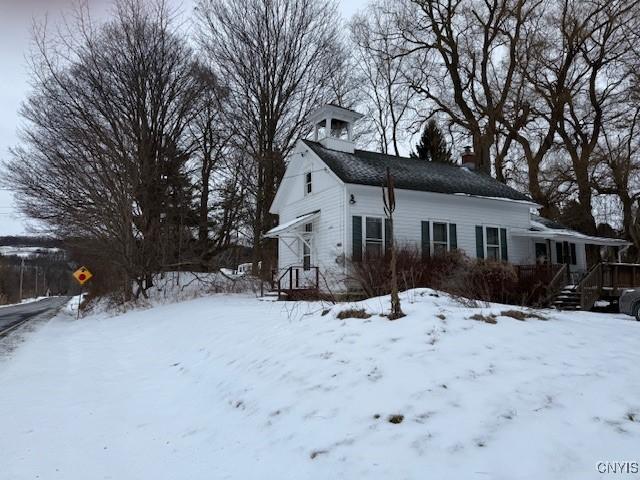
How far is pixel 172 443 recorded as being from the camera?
4.40 m

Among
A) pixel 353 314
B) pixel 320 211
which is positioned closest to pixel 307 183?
pixel 320 211

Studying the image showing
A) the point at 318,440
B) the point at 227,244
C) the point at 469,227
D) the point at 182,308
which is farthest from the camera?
the point at 227,244

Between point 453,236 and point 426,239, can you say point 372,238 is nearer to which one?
point 426,239

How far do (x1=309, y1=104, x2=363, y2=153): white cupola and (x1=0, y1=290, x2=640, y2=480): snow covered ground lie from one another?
12.5 meters

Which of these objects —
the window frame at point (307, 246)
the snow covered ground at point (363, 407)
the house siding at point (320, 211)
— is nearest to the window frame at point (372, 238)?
the house siding at point (320, 211)

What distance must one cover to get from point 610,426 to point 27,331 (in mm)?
17364

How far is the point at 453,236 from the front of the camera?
678 inches

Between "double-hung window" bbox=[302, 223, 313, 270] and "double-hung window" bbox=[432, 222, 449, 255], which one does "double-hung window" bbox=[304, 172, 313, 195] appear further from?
"double-hung window" bbox=[432, 222, 449, 255]

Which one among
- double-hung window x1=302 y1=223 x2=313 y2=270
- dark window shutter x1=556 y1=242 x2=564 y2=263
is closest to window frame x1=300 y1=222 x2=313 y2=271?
double-hung window x1=302 y1=223 x2=313 y2=270

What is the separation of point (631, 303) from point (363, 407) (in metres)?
12.3

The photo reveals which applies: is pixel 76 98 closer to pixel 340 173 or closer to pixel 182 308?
pixel 182 308

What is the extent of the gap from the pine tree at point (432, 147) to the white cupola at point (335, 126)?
51.9 feet

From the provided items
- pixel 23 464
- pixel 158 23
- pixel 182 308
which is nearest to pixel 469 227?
pixel 182 308

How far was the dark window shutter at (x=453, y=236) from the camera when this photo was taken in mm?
17078
